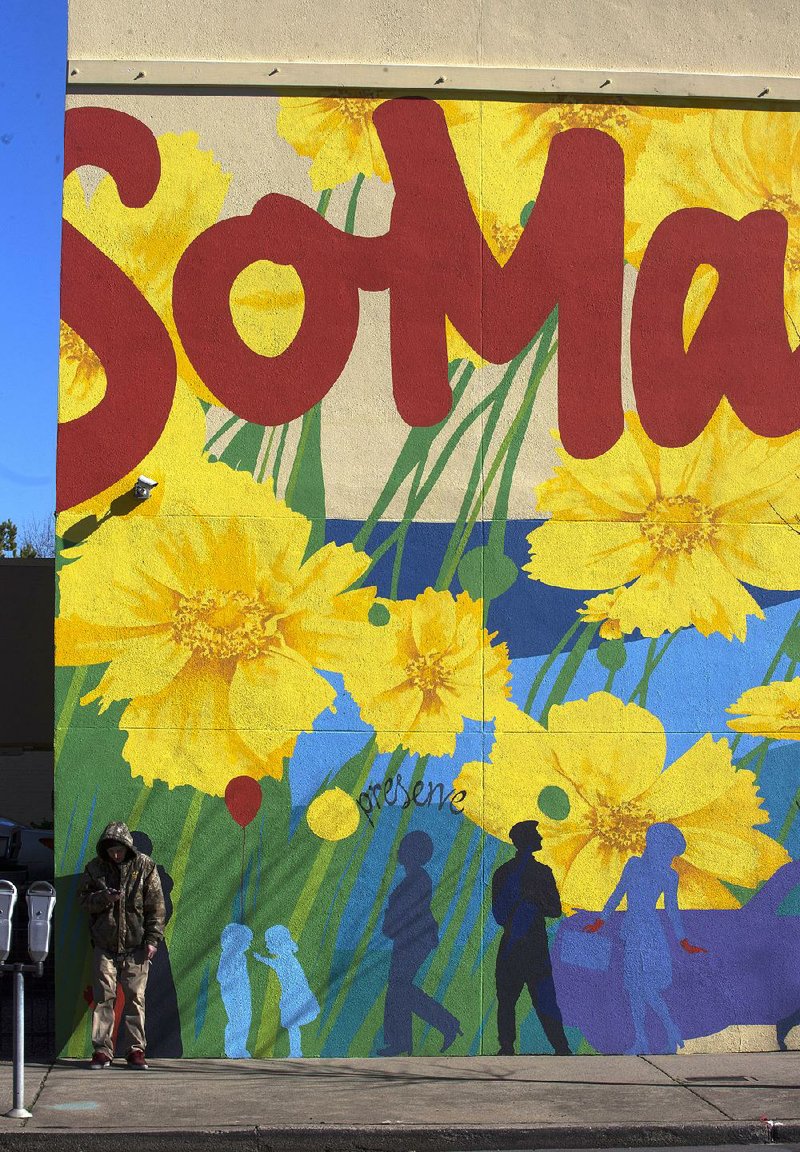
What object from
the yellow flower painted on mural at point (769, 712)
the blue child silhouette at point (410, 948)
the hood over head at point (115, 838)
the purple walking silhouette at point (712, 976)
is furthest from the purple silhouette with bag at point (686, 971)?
the hood over head at point (115, 838)

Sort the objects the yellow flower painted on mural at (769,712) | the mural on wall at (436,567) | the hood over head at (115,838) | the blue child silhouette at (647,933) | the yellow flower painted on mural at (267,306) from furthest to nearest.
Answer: the yellow flower painted on mural at (769,712) → the yellow flower painted on mural at (267,306) → the blue child silhouette at (647,933) → the mural on wall at (436,567) → the hood over head at (115,838)

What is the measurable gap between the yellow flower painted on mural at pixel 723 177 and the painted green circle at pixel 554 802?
3518 mm

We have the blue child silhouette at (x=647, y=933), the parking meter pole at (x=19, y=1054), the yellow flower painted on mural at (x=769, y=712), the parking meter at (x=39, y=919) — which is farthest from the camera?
the yellow flower painted on mural at (x=769, y=712)

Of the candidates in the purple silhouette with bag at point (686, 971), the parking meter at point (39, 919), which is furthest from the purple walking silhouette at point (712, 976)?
the parking meter at point (39, 919)

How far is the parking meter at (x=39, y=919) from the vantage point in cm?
793

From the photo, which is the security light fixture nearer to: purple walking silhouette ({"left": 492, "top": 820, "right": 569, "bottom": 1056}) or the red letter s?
the red letter s

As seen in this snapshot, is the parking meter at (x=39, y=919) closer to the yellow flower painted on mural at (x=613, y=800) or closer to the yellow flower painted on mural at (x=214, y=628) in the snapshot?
the yellow flower painted on mural at (x=214, y=628)

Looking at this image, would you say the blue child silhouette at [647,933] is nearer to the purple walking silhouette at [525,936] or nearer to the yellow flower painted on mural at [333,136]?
the purple walking silhouette at [525,936]

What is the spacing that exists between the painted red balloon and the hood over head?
0.72 m

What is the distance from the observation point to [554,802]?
9.57 m

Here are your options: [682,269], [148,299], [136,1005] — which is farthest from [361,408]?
[136,1005]

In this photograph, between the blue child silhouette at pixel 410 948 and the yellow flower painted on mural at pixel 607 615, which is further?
the yellow flower painted on mural at pixel 607 615

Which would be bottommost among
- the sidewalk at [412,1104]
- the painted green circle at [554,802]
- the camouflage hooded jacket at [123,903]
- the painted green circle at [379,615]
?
the sidewalk at [412,1104]

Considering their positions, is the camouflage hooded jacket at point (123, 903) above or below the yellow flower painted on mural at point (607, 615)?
below
